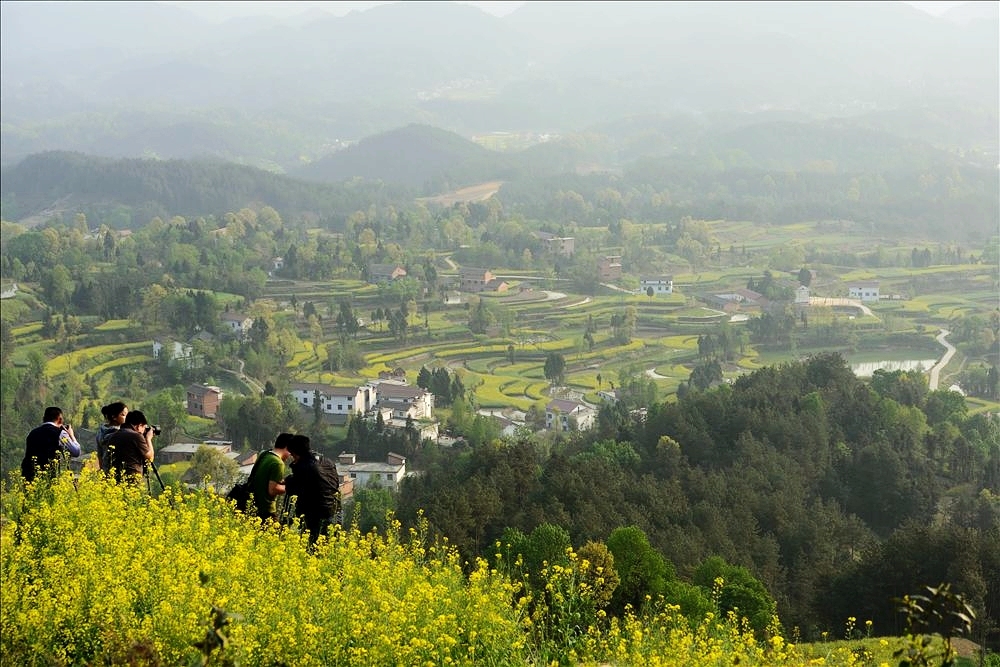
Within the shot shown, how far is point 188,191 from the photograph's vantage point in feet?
299

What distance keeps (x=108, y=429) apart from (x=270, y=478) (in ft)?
4.97

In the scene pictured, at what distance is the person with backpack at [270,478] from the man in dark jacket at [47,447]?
4.62ft

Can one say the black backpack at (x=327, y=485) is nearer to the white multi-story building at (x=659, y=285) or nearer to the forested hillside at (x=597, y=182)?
the white multi-story building at (x=659, y=285)

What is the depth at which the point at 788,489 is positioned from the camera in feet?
69.9

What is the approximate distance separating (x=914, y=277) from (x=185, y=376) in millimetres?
33775

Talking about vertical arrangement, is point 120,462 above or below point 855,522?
above

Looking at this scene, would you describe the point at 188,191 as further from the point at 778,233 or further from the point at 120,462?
the point at 120,462

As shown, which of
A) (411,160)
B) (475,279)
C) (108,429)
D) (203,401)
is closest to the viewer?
(108,429)

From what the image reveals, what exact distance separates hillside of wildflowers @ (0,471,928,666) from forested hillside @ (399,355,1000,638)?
20.4 ft

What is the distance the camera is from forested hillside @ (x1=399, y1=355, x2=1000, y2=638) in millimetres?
15984

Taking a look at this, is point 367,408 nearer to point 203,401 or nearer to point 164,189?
point 203,401

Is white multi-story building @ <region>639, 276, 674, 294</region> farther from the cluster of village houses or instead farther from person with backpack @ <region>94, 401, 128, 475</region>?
person with backpack @ <region>94, 401, 128, 475</region>

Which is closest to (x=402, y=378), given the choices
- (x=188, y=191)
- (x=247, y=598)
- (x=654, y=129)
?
(x=247, y=598)

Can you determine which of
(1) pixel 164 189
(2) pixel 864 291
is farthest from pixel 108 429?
(1) pixel 164 189
